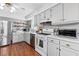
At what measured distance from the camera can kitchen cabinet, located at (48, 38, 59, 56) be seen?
7.40 feet

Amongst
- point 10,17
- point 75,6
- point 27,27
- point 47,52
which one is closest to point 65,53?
point 47,52

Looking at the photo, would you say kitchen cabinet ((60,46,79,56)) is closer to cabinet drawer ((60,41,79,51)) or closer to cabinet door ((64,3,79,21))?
cabinet drawer ((60,41,79,51))

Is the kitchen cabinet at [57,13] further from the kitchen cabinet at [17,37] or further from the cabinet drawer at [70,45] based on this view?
the kitchen cabinet at [17,37]

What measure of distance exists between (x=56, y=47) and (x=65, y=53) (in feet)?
1.26

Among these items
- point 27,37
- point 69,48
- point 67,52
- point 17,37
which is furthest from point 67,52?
point 17,37

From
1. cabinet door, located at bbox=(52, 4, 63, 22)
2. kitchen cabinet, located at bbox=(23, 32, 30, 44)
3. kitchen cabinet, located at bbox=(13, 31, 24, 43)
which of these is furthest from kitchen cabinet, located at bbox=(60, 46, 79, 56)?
kitchen cabinet, located at bbox=(13, 31, 24, 43)

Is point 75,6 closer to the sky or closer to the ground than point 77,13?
closer to the sky

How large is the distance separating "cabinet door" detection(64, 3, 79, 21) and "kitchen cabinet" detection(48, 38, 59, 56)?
75 cm

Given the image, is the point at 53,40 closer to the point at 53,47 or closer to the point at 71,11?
the point at 53,47

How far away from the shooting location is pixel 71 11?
2.24 m

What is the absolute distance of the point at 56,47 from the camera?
229 cm

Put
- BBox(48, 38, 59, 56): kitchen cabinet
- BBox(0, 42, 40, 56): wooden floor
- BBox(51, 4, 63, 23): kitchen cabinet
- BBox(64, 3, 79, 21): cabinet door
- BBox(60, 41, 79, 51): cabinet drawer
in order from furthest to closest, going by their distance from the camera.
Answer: BBox(0, 42, 40, 56): wooden floor < BBox(51, 4, 63, 23): kitchen cabinet < BBox(48, 38, 59, 56): kitchen cabinet < BBox(64, 3, 79, 21): cabinet door < BBox(60, 41, 79, 51): cabinet drawer

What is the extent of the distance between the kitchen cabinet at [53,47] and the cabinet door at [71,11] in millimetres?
749

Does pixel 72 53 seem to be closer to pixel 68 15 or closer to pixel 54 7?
pixel 68 15
